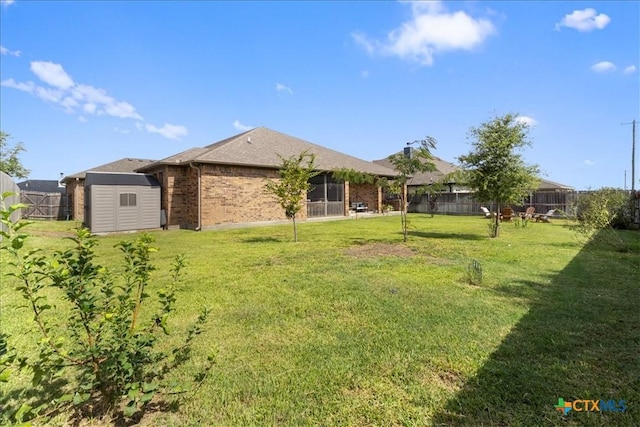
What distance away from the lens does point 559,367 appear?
296 cm

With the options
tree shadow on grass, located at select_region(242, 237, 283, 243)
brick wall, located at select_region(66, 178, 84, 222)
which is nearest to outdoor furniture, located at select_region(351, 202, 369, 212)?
tree shadow on grass, located at select_region(242, 237, 283, 243)

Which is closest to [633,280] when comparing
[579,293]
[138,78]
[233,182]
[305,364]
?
[579,293]

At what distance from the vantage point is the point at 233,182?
55.4 ft

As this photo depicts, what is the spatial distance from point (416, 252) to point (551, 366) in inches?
236

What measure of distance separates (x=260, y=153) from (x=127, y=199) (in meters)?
7.31

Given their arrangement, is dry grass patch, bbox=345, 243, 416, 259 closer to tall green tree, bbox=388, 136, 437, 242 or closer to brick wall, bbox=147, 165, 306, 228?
tall green tree, bbox=388, 136, 437, 242

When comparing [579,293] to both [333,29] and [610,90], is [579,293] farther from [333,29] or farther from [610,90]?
[333,29]

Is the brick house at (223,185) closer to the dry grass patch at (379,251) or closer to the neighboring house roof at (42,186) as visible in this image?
the dry grass patch at (379,251)

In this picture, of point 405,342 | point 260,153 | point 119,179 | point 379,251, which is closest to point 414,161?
point 379,251

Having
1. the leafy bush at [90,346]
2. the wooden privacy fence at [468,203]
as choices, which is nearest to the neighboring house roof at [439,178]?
the wooden privacy fence at [468,203]

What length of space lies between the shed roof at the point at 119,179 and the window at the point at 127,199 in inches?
23.2

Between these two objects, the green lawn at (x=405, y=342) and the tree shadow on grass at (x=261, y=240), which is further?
the tree shadow on grass at (x=261, y=240)

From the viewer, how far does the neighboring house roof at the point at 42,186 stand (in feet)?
125

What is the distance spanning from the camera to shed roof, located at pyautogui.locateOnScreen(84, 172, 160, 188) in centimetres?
1505
